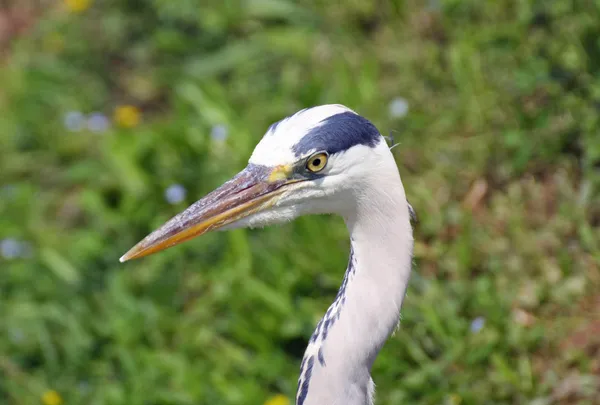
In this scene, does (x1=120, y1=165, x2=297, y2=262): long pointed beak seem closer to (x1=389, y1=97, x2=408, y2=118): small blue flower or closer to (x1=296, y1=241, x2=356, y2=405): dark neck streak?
(x1=296, y1=241, x2=356, y2=405): dark neck streak

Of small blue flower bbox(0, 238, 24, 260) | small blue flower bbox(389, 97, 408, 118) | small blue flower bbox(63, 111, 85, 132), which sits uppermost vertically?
small blue flower bbox(389, 97, 408, 118)

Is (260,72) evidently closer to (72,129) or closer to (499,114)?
(72,129)

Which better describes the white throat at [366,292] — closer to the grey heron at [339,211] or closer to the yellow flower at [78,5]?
the grey heron at [339,211]

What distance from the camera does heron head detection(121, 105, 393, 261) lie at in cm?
226

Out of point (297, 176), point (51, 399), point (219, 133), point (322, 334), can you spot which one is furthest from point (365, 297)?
point (219, 133)

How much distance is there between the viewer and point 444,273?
380 cm

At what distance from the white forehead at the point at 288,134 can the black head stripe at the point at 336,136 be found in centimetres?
1

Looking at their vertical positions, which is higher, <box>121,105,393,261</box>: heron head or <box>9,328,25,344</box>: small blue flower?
<box>121,105,393,261</box>: heron head

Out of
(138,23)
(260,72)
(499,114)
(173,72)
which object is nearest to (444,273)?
(499,114)

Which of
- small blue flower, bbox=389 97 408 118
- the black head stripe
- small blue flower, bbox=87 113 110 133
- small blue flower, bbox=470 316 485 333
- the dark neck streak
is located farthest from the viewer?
small blue flower, bbox=87 113 110 133

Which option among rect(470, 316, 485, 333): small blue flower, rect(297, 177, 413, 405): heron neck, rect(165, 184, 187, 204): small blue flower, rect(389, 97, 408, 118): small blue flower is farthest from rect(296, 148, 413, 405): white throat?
rect(165, 184, 187, 204): small blue flower

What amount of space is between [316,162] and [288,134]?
105mm

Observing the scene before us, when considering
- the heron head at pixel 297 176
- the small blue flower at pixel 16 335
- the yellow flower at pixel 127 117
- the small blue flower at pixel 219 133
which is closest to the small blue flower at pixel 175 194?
the small blue flower at pixel 219 133

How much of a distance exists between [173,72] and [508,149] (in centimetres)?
221
